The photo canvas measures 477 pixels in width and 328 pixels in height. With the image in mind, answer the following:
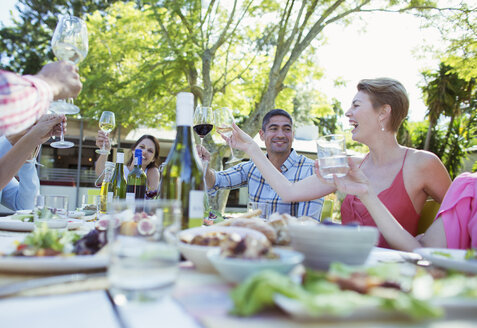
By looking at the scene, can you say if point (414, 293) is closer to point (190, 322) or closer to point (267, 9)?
point (190, 322)

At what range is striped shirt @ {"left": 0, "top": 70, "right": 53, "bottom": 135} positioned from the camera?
1186mm

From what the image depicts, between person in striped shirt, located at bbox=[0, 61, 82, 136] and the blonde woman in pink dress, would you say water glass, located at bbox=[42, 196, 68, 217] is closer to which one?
person in striped shirt, located at bbox=[0, 61, 82, 136]

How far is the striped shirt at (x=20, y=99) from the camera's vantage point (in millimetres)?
1186

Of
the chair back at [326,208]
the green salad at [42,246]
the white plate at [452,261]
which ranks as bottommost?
the chair back at [326,208]

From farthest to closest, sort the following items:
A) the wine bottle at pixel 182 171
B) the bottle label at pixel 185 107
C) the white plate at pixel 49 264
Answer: the wine bottle at pixel 182 171, the bottle label at pixel 185 107, the white plate at pixel 49 264

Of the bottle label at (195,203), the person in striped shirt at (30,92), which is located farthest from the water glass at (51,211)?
the bottle label at (195,203)

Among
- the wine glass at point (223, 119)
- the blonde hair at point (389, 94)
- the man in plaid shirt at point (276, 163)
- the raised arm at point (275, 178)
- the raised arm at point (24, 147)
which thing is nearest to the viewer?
the raised arm at point (24, 147)

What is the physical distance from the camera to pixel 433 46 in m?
8.64

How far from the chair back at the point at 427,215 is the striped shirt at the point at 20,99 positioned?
242cm

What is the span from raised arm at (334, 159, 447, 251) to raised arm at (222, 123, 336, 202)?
2.40 ft

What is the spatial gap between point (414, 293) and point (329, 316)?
0.79 feet

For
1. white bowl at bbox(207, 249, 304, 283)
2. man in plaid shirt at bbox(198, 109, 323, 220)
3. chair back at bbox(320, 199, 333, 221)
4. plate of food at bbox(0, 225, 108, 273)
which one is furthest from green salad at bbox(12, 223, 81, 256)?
chair back at bbox(320, 199, 333, 221)

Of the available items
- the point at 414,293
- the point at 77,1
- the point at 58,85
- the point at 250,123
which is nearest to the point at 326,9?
the point at 250,123

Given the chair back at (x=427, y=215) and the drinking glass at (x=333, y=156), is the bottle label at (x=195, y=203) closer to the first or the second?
the drinking glass at (x=333, y=156)
